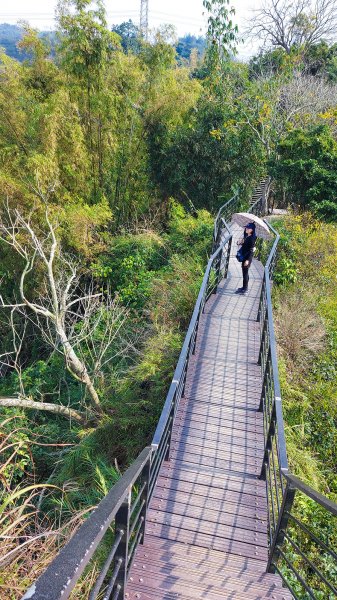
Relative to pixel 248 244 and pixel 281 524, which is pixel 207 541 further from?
pixel 248 244

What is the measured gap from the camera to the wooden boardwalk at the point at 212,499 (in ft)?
8.81

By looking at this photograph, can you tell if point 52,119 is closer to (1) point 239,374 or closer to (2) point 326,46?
(1) point 239,374

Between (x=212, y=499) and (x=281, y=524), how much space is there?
35.3 inches

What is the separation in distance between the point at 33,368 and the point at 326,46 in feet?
71.7

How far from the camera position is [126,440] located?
207 inches

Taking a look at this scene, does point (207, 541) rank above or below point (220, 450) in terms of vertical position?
below

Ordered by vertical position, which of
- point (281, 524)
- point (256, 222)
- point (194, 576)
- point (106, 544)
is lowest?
point (106, 544)

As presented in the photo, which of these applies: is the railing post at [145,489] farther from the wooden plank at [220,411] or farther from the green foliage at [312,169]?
the green foliage at [312,169]

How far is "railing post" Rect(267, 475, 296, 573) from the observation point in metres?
2.55

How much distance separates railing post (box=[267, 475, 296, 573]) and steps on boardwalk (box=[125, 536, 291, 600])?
11 centimetres

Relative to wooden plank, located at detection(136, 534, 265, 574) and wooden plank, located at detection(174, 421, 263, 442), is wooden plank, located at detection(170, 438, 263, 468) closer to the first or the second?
wooden plank, located at detection(174, 421, 263, 442)

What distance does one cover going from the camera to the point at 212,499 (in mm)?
3443

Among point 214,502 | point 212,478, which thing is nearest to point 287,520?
point 214,502

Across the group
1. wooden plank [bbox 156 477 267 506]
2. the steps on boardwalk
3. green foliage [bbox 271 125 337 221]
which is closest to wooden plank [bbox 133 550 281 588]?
the steps on boardwalk
